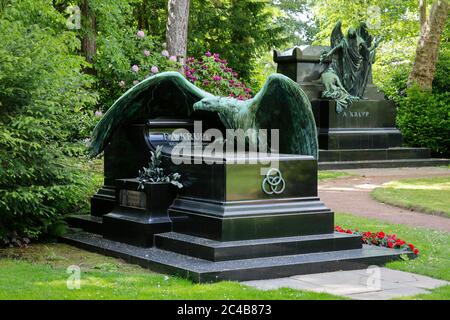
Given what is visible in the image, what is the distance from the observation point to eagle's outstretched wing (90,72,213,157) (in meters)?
10.3

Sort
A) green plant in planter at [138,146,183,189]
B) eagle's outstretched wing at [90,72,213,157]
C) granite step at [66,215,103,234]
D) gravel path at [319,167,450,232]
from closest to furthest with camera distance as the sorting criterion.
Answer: green plant in planter at [138,146,183,189] → eagle's outstretched wing at [90,72,213,157] → granite step at [66,215,103,234] → gravel path at [319,167,450,232]

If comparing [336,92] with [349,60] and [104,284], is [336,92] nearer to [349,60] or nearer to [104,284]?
[349,60]

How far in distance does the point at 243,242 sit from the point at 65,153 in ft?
10.5

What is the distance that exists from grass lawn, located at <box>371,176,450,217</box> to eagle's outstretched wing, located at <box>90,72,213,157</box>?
17.5 ft

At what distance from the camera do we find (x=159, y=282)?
25.8ft

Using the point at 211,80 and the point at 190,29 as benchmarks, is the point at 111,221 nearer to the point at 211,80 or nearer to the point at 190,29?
the point at 211,80

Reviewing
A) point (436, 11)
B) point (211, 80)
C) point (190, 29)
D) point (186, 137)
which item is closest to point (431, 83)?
point (436, 11)

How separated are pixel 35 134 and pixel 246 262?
10.7 feet

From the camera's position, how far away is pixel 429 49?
27.6 meters

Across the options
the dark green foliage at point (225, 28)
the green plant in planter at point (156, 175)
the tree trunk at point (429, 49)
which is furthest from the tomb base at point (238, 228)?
the tree trunk at point (429, 49)

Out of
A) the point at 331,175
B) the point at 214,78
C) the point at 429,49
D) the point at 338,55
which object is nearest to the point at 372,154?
the point at 338,55

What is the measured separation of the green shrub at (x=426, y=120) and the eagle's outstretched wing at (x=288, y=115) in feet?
51.1

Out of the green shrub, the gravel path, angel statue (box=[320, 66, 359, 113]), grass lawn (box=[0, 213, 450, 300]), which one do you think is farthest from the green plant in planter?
the green shrub

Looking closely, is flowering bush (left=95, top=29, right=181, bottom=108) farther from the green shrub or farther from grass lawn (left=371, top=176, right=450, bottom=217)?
the green shrub
